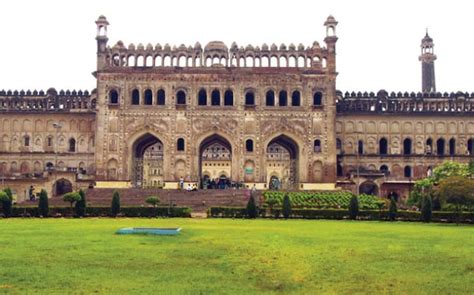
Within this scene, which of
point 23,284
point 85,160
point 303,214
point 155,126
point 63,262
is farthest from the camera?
point 85,160

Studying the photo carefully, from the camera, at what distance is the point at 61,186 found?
4806 centimetres

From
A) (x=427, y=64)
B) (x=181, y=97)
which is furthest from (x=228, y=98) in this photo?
(x=427, y=64)

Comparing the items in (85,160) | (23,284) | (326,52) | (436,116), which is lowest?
(23,284)

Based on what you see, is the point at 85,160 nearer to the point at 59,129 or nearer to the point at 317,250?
the point at 59,129

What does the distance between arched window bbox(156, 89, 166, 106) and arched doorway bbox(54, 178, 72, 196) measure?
9.11m

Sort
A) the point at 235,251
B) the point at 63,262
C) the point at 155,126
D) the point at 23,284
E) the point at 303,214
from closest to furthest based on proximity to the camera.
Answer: the point at 23,284, the point at 63,262, the point at 235,251, the point at 303,214, the point at 155,126

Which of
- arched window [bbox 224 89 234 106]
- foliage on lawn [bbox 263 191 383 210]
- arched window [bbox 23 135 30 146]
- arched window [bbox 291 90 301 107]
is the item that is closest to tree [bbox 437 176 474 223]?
foliage on lawn [bbox 263 191 383 210]

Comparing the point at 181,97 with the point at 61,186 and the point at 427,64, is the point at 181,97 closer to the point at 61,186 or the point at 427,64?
the point at 61,186

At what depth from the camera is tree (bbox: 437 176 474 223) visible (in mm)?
28781

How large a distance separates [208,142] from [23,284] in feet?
122

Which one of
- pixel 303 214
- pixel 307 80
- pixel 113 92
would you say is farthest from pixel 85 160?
pixel 303 214

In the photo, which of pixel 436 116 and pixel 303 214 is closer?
pixel 303 214

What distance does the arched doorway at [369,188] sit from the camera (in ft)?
154

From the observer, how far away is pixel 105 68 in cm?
4566
